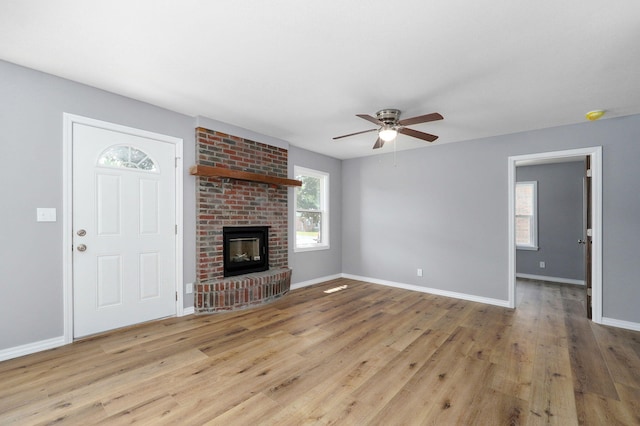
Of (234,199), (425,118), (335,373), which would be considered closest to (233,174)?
(234,199)

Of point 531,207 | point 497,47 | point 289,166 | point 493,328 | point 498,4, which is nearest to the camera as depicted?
point 498,4

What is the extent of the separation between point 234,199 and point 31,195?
2.06m

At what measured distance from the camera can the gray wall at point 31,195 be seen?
8.03 ft

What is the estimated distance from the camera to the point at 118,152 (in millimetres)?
3107

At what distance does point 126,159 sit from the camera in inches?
125

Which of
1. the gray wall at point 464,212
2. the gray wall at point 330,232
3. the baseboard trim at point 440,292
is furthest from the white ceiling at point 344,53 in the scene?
the baseboard trim at point 440,292

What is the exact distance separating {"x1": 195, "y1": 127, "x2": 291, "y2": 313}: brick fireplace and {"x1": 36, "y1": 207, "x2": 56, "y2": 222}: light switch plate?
1.39 metres

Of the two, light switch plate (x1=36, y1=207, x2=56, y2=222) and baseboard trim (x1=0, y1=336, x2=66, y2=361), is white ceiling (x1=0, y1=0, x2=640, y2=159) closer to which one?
light switch plate (x1=36, y1=207, x2=56, y2=222)

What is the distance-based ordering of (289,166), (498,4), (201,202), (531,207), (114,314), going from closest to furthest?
(498,4) → (114,314) → (201,202) → (289,166) → (531,207)

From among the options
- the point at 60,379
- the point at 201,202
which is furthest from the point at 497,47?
the point at 60,379

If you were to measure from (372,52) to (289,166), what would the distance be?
9.85ft

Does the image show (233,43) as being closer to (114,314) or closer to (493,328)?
(114,314)

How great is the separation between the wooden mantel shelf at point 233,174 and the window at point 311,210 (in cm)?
74

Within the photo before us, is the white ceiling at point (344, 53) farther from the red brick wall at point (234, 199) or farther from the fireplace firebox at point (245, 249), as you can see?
the fireplace firebox at point (245, 249)
